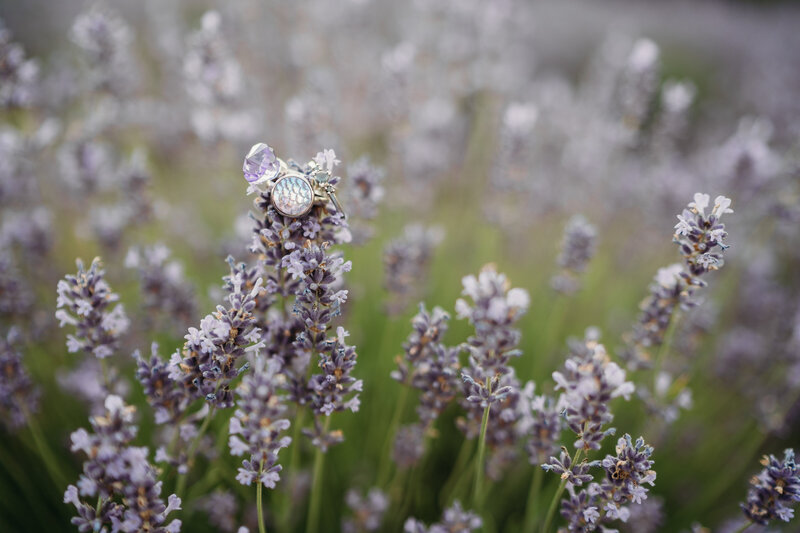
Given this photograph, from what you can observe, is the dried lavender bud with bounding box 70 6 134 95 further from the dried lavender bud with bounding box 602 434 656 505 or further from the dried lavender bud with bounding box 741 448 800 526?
the dried lavender bud with bounding box 741 448 800 526

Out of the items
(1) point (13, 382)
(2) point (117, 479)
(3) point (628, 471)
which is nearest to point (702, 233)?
(3) point (628, 471)

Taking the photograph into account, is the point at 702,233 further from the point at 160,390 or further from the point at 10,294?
the point at 10,294

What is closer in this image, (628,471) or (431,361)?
(628,471)

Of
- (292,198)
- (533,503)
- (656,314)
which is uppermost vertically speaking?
(292,198)

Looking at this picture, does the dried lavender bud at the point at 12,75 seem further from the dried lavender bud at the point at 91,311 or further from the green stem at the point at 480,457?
the green stem at the point at 480,457

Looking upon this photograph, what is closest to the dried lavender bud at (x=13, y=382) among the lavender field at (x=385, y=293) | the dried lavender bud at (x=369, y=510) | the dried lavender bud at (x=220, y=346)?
the lavender field at (x=385, y=293)

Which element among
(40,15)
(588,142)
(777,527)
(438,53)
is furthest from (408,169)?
(40,15)
